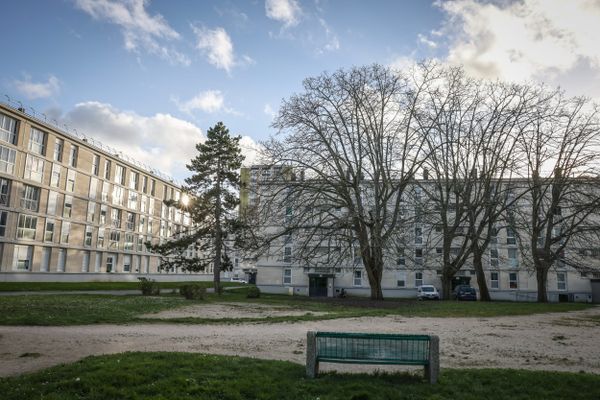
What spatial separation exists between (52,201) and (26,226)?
4.62 m

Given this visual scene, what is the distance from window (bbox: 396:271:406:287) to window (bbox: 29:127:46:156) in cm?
4373

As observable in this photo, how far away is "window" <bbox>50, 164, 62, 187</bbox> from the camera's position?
4910cm

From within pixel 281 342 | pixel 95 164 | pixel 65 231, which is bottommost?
pixel 281 342

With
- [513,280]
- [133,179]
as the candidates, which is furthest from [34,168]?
[513,280]

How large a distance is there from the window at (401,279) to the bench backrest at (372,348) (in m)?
50.6

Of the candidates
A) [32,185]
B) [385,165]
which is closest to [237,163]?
[385,165]

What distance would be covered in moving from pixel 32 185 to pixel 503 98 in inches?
1779

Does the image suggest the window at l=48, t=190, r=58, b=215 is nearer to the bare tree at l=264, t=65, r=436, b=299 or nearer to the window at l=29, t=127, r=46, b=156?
the window at l=29, t=127, r=46, b=156

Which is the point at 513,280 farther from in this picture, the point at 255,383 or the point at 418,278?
the point at 255,383

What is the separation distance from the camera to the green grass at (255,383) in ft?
19.9

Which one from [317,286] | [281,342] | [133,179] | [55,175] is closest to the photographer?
[281,342]

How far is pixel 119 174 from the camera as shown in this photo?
6347cm

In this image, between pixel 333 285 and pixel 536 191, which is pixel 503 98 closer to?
pixel 536 191

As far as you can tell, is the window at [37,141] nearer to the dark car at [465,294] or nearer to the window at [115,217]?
the window at [115,217]
